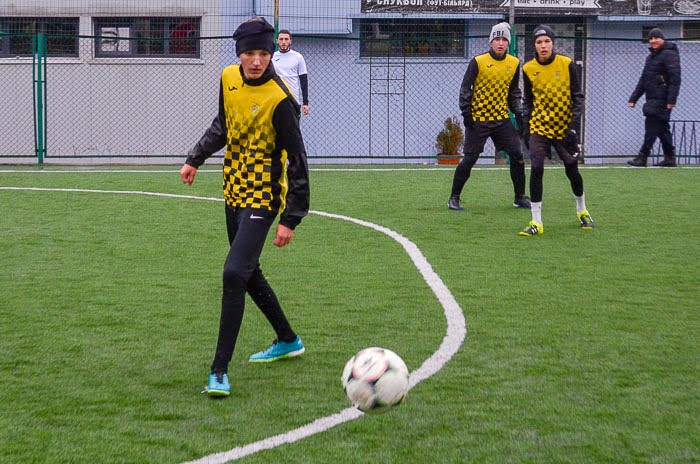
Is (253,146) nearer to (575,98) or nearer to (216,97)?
(575,98)

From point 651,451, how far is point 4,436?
2526mm

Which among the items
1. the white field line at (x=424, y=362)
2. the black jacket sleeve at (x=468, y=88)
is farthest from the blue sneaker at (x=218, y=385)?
the black jacket sleeve at (x=468, y=88)

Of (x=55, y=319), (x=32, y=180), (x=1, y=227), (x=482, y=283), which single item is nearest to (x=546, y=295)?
(x=482, y=283)

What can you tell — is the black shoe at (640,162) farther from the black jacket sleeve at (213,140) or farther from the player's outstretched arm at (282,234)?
the player's outstretched arm at (282,234)

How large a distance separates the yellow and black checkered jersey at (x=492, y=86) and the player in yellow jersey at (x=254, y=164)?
6993mm

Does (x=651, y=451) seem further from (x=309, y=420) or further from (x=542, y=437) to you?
(x=309, y=420)

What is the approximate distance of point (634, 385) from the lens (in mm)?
5246

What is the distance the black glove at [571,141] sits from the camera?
1066cm

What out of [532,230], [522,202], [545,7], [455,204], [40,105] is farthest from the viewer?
[545,7]

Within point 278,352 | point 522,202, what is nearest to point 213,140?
point 278,352

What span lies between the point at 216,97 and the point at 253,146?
18.2 metres

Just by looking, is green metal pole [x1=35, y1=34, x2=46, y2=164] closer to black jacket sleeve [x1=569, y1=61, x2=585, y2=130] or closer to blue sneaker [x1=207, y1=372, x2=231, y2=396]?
black jacket sleeve [x1=569, y1=61, x2=585, y2=130]

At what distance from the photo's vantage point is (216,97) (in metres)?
23.3

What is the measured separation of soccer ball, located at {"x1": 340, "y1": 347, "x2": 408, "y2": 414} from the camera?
4.42 m
